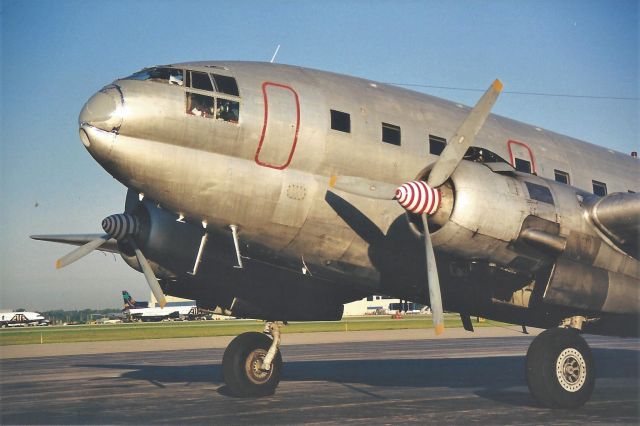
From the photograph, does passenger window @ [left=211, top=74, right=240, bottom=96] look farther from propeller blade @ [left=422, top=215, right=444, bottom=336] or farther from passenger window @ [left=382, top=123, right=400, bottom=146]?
propeller blade @ [left=422, top=215, right=444, bottom=336]

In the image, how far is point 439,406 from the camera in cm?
1445

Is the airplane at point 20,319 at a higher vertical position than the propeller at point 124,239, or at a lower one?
lower

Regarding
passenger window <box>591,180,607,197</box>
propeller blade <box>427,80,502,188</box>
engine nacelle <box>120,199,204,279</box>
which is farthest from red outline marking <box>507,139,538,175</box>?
engine nacelle <box>120,199,204,279</box>

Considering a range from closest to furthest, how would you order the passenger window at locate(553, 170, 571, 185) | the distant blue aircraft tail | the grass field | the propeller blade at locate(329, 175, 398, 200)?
the propeller blade at locate(329, 175, 398, 200)
the passenger window at locate(553, 170, 571, 185)
the grass field
the distant blue aircraft tail

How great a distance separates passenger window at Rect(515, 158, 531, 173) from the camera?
50.8 feet

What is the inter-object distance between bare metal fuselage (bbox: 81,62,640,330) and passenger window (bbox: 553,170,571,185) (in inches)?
55.7

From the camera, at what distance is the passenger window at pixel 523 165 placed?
15.5m

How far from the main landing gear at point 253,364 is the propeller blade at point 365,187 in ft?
17.9

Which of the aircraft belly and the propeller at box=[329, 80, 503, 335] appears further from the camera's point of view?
the aircraft belly

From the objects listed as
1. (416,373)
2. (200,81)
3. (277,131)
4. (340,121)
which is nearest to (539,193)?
(340,121)

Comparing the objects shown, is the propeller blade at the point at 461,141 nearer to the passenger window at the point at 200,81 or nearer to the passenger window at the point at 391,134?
the passenger window at the point at 391,134

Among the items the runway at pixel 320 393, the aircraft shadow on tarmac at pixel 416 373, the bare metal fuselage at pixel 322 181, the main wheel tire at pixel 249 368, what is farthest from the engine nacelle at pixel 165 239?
the aircraft shadow on tarmac at pixel 416 373

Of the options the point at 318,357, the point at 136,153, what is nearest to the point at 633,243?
the point at 136,153

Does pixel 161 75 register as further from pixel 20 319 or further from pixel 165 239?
pixel 20 319
